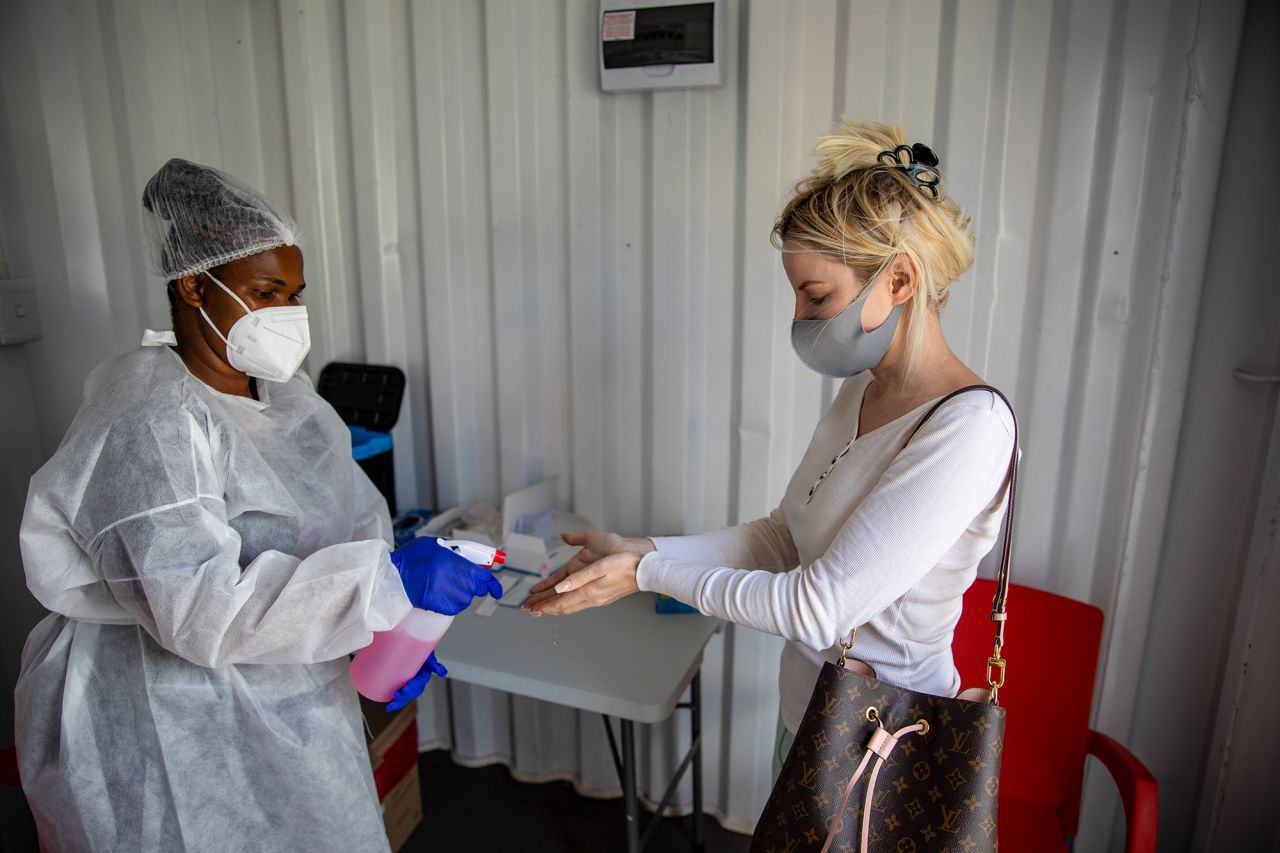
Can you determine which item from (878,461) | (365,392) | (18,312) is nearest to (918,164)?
(878,461)

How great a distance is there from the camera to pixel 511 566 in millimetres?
2016

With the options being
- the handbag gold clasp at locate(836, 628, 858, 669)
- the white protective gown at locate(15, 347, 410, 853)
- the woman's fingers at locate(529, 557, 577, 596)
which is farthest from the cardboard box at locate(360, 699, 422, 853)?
the handbag gold clasp at locate(836, 628, 858, 669)

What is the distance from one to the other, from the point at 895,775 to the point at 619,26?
1.65 meters

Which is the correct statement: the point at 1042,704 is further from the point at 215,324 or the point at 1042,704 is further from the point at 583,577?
the point at 215,324

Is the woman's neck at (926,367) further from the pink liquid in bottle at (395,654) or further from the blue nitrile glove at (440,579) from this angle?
the pink liquid in bottle at (395,654)

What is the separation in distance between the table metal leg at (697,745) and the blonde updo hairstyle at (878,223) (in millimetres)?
1213

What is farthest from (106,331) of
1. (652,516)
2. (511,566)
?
(652,516)

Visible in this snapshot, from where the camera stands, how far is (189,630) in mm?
1080

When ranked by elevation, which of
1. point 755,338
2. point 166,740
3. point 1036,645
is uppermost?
point 755,338

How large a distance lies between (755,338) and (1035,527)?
2.53 ft

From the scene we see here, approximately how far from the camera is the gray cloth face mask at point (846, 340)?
1182 millimetres

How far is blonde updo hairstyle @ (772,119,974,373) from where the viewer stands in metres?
1.14

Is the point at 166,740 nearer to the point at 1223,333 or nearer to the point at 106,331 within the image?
the point at 106,331

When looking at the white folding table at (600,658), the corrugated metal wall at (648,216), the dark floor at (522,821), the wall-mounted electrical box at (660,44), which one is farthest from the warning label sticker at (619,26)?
the dark floor at (522,821)
